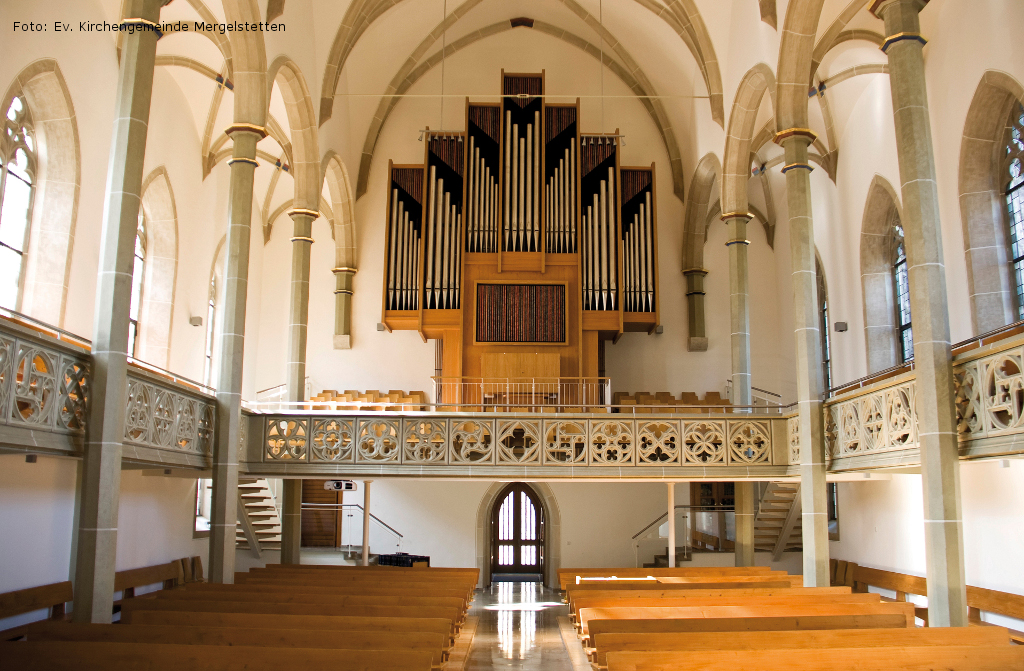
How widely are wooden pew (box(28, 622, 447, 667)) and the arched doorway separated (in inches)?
559

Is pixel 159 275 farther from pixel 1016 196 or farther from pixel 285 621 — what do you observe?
pixel 1016 196

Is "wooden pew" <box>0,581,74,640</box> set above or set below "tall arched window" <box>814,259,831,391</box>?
below

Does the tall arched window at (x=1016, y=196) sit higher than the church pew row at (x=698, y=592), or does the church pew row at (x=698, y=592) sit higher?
the tall arched window at (x=1016, y=196)

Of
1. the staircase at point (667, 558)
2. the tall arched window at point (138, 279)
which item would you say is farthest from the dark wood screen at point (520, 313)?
the tall arched window at point (138, 279)

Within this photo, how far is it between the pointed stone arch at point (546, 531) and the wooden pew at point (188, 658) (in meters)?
13.7

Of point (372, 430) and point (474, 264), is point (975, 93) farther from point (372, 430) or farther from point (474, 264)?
point (372, 430)

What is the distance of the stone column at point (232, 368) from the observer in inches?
457

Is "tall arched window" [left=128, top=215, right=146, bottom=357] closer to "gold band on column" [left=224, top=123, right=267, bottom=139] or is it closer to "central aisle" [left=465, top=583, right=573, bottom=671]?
"gold band on column" [left=224, top=123, right=267, bottom=139]

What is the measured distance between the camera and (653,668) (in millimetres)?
5957

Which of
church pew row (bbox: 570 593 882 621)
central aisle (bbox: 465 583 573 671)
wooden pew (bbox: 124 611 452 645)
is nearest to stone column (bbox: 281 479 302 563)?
central aisle (bbox: 465 583 573 671)

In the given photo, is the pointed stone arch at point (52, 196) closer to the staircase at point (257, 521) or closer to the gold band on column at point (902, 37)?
the staircase at point (257, 521)

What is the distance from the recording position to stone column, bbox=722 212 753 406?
51.3ft

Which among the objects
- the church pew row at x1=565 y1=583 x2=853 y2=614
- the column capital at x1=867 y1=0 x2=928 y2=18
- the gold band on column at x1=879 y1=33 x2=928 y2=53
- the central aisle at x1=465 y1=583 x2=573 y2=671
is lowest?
the central aisle at x1=465 y1=583 x2=573 y2=671

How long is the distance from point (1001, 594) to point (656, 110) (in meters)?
13.7
